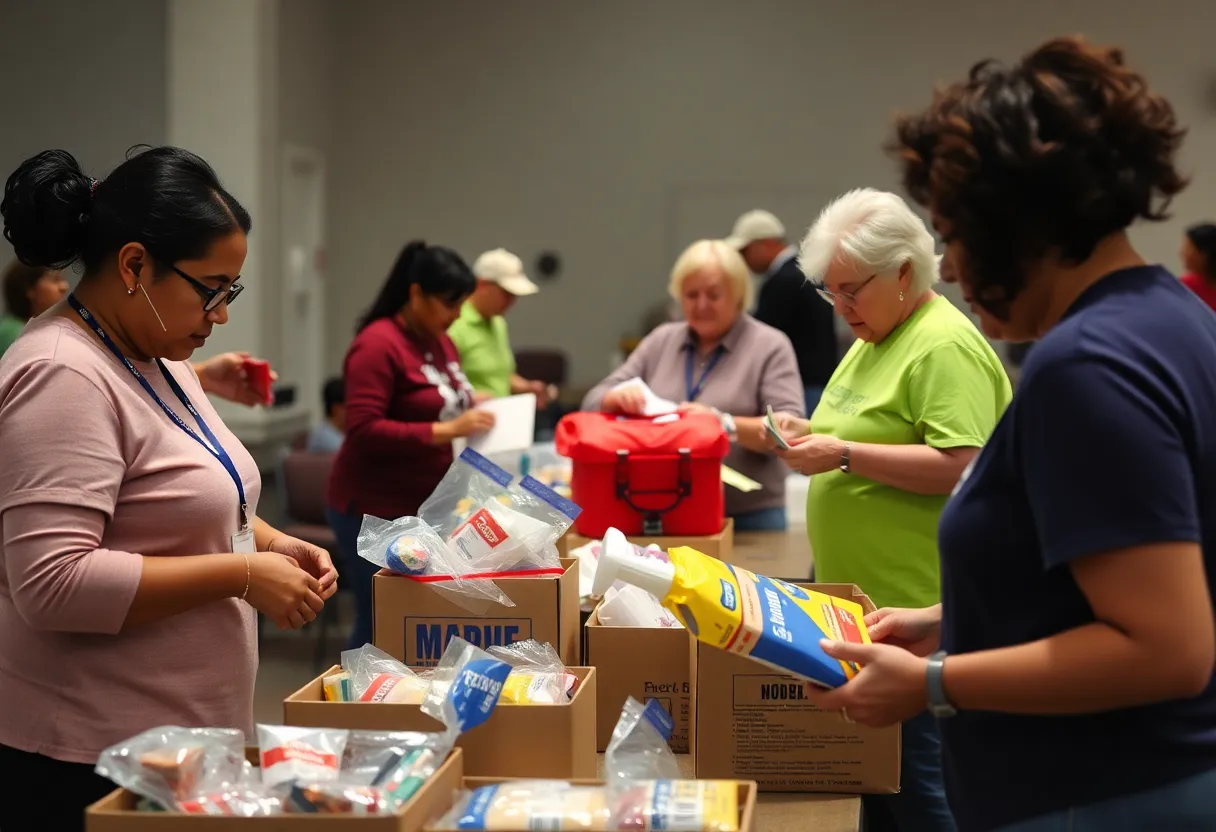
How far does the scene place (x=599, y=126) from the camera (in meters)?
9.09

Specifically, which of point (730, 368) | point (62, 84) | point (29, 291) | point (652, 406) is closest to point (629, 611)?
point (652, 406)

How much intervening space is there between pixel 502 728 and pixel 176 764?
0.40 meters

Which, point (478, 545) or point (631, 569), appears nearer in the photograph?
point (631, 569)

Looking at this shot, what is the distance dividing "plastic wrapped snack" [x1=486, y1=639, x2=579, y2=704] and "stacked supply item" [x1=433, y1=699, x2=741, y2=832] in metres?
0.22

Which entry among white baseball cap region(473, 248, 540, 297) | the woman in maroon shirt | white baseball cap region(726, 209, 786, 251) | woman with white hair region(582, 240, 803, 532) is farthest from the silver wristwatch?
white baseball cap region(726, 209, 786, 251)

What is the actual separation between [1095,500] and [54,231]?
1317 millimetres

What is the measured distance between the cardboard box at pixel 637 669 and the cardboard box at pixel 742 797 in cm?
54

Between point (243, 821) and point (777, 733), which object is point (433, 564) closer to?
point (777, 733)

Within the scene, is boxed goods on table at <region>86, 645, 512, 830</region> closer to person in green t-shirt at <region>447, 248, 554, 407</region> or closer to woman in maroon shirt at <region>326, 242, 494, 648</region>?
woman in maroon shirt at <region>326, 242, 494, 648</region>

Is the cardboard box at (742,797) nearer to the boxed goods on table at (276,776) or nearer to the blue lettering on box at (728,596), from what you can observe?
the boxed goods on table at (276,776)

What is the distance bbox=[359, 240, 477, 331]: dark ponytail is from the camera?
3.61 m

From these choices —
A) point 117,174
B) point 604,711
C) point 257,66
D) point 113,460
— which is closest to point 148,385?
point 113,460

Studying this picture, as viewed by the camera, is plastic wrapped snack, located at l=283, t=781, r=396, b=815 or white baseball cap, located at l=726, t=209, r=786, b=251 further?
white baseball cap, located at l=726, t=209, r=786, b=251

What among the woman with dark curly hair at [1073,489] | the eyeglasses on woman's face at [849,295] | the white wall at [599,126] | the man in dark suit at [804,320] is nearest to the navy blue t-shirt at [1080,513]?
the woman with dark curly hair at [1073,489]
